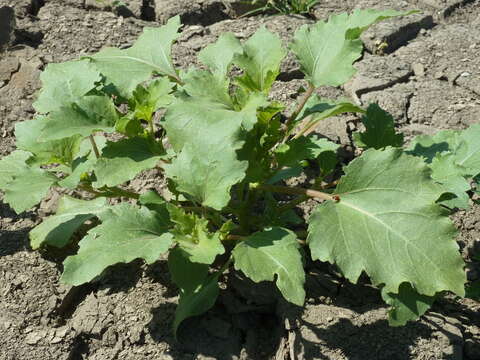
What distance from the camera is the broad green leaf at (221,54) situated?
97.1 inches

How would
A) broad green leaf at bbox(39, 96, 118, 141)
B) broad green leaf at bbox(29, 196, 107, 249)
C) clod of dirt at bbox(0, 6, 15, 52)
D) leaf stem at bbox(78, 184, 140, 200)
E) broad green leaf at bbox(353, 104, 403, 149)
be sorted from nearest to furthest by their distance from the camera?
1. broad green leaf at bbox(39, 96, 118, 141)
2. broad green leaf at bbox(29, 196, 107, 249)
3. leaf stem at bbox(78, 184, 140, 200)
4. broad green leaf at bbox(353, 104, 403, 149)
5. clod of dirt at bbox(0, 6, 15, 52)

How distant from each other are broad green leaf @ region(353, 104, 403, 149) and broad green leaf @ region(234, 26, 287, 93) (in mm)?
492

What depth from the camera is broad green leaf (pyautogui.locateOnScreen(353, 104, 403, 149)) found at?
8.52ft

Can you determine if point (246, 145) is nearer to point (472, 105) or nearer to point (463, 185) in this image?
point (463, 185)

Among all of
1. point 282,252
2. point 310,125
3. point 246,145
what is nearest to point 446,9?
point 310,125

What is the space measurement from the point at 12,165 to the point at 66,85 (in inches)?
16.1

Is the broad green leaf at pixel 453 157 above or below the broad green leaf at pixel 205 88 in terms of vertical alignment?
below

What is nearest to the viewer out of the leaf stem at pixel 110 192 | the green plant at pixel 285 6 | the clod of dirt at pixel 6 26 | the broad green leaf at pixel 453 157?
the broad green leaf at pixel 453 157

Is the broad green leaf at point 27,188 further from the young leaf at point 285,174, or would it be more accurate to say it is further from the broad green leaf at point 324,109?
the broad green leaf at point 324,109

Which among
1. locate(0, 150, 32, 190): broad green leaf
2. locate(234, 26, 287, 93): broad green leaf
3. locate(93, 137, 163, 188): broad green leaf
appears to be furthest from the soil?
locate(234, 26, 287, 93): broad green leaf

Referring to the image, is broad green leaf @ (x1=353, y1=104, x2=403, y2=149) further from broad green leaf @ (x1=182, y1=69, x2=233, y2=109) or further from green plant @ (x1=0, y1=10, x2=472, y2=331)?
broad green leaf @ (x1=182, y1=69, x2=233, y2=109)

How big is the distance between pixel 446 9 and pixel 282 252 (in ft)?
8.11

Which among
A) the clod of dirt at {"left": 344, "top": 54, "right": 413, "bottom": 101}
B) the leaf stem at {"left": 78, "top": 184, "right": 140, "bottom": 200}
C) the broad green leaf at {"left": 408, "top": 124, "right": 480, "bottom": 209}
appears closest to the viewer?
the broad green leaf at {"left": 408, "top": 124, "right": 480, "bottom": 209}

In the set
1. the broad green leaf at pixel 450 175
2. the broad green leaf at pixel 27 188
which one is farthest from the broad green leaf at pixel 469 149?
the broad green leaf at pixel 27 188
